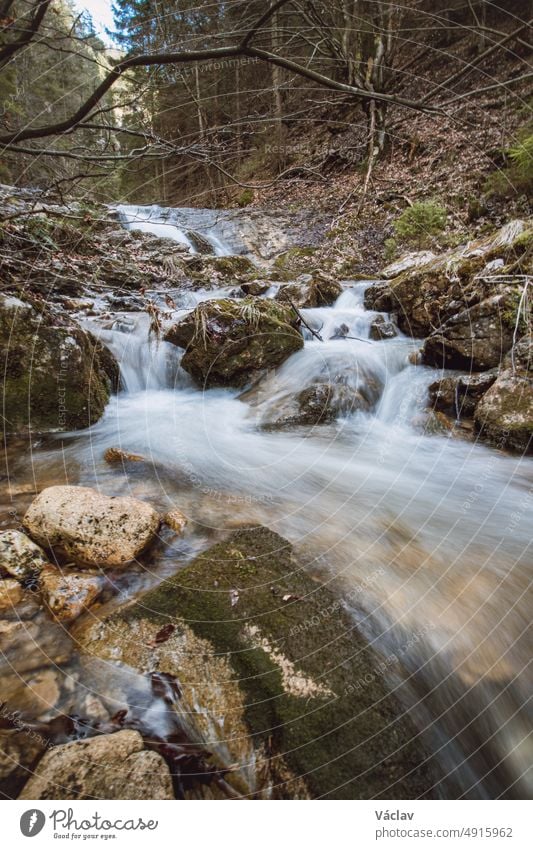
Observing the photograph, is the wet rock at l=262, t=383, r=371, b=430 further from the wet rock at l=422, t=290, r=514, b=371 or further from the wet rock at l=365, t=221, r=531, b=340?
the wet rock at l=365, t=221, r=531, b=340

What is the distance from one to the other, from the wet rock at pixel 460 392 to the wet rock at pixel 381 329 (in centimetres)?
211

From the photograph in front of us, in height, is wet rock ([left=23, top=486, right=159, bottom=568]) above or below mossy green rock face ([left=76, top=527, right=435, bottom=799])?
above

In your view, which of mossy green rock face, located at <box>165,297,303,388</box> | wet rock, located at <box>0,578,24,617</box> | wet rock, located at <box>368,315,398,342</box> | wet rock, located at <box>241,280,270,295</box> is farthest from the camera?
wet rock, located at <box>241,280,270,295</box>

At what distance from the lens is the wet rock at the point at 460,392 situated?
478cm

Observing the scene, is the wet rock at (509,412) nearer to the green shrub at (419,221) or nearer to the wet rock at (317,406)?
the wet rock at (317,406)

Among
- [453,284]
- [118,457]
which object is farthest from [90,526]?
[453,284]

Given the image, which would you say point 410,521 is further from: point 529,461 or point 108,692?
point 108,692

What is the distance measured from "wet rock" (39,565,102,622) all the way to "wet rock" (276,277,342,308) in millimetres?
6712

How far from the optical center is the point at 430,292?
21.1 ft

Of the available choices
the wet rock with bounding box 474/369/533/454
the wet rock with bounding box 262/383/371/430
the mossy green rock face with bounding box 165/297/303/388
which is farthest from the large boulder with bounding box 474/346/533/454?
the mossy green rock face with bounding box 165/297/303/388

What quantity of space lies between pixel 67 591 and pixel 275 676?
1353 millimetres

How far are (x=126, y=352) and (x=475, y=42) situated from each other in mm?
18927

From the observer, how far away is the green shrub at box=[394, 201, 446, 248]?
779cm
